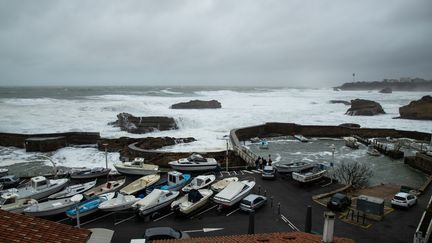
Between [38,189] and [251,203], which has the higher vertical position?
[251,203]

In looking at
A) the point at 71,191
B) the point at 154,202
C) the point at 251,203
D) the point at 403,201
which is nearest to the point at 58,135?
the point at 71,191

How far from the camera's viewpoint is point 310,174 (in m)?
20.4

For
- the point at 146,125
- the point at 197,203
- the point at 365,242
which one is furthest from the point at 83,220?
the point at 146,125

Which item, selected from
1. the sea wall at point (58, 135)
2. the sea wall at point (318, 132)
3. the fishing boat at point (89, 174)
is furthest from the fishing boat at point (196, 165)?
the sea wall at point (58, 135)

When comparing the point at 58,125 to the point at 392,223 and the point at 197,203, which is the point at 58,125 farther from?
the point at 392,223

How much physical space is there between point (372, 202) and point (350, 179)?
765cm

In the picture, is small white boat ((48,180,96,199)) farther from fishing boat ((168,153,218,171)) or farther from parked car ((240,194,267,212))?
parked car ((240,194,267,212))

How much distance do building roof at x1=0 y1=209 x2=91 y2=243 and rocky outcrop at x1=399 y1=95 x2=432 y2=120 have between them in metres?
69.2

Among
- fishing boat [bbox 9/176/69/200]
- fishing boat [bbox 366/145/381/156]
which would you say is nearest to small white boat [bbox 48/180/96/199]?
fishing boat [bbox 9/176/69/200]

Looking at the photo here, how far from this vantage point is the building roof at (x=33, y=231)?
21.3ft

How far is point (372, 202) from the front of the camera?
50.0 ft

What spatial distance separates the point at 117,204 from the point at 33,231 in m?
8.96

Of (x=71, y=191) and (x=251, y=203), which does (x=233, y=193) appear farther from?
(x=71, y=191)

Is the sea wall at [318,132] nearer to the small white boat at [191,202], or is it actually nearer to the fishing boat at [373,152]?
the fishing boat at [373,152]
